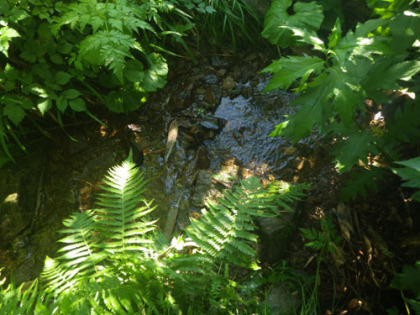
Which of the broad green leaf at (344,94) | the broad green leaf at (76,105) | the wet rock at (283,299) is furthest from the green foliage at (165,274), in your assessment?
the broad green leaf at (76,105)

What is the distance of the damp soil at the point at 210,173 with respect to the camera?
1747mm

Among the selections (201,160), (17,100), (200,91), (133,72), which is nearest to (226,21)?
(200,91)

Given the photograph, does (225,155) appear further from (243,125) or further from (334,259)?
(334,259)

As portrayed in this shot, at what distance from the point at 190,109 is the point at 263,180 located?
2.97 feet

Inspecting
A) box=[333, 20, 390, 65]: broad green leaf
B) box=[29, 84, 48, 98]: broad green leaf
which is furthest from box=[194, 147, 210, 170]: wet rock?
box=[333, 20, 390, 65]: broad green leaf

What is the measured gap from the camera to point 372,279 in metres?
1.67

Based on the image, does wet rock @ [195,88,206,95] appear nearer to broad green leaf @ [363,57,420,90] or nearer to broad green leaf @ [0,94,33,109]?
broad green leaf @ [0,94,33,109]

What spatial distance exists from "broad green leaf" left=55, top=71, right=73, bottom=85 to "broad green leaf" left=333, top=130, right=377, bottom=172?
180 cm

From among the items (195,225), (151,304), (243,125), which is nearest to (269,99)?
(243,125)

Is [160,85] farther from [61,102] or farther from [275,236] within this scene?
[275,236]

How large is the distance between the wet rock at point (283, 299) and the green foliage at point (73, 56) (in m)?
1.50

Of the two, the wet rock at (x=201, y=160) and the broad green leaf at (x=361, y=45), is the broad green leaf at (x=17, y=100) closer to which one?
the wet rock at (x=201, y=160)

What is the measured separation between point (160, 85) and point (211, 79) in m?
0.58

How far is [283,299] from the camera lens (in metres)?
1.80
